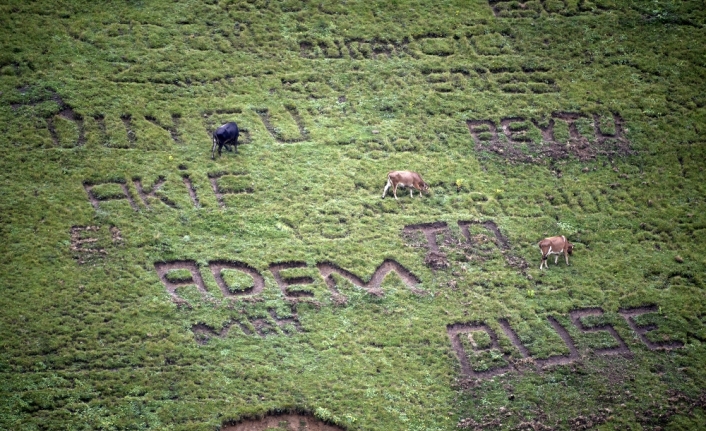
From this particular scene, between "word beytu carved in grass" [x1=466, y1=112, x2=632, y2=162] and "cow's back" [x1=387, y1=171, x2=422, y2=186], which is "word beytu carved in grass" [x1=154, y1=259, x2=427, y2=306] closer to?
"cow's back" [x1=387, y1=171, x2=422, y2=186]

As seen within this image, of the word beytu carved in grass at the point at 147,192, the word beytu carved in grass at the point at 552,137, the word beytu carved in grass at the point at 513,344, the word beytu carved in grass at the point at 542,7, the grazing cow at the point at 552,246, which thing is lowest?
the word beytu carved in grass at the point at 513,344

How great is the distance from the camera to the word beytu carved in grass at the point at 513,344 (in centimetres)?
2428

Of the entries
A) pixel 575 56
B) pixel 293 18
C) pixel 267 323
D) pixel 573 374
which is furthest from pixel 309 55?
pixel 573 374

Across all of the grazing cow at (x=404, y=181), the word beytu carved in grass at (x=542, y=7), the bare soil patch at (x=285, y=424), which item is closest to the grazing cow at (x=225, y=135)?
the grazing cow at (x=404, y=181)

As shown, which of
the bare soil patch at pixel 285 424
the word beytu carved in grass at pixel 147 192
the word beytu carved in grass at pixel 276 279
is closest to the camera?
the bare soil patch at pixel 285 424

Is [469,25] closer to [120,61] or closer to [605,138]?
[605,138]

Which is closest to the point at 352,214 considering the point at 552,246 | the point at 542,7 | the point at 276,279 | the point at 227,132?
the point at 276,279

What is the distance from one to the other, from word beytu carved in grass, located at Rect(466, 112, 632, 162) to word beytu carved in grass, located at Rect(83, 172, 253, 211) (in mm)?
9480

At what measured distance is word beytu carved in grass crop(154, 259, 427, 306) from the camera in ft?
82.6

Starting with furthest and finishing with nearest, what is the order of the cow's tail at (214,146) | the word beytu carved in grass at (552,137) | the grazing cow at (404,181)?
the word beytu carved in grass at (552,137)
the cow's tail at (214,146)
the grazing cow at (404,181)

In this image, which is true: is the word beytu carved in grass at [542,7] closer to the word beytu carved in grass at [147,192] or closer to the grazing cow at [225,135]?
the grazing cow at [225,135]

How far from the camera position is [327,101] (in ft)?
105

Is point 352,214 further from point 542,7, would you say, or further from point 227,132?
point 542,7

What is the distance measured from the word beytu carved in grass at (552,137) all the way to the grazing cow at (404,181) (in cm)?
355
